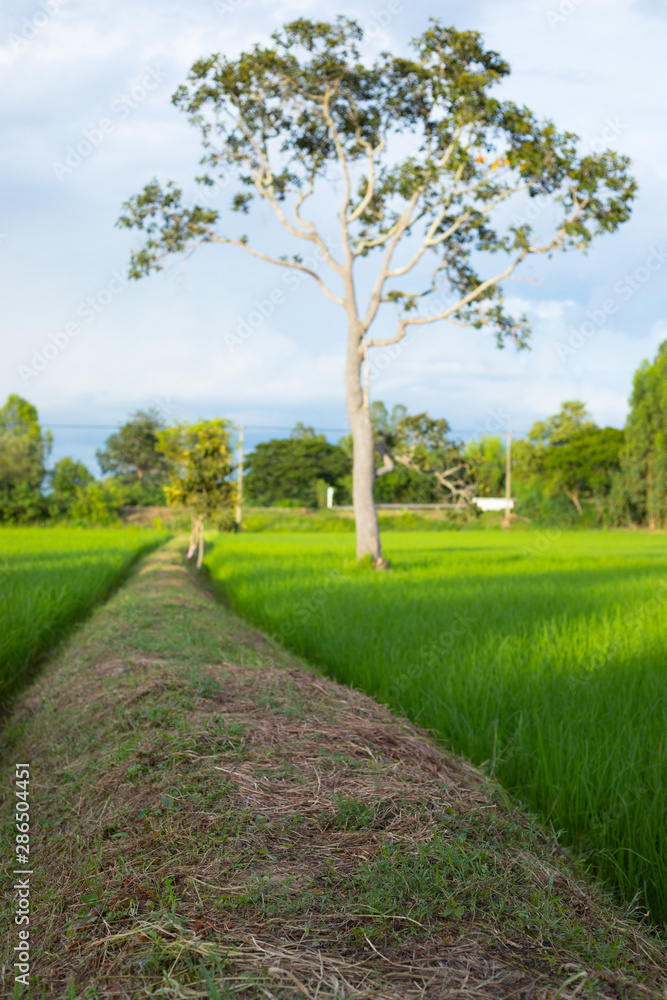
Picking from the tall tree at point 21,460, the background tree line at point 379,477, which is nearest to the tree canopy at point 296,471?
the background tree line at point 379,477

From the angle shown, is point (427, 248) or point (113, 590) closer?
point (113, 590)

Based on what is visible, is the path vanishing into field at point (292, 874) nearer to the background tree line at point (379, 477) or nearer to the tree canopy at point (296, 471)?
the background tree line at point (379, 477)

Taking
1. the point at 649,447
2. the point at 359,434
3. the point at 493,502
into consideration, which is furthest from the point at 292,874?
the point at 493,502

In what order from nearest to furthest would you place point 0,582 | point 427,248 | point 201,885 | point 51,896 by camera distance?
point 201,885
point 51,896
point 0,582
point 427,248

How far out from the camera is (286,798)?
198cm

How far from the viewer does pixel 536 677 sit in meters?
3.95

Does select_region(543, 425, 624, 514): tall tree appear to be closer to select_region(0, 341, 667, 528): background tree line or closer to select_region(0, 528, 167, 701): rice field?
select_region(0, 341, 667, 528): background tree line

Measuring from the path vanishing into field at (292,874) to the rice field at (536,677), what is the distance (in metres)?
0.38

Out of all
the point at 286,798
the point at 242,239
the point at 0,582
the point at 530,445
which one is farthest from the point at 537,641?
the point at 530,445

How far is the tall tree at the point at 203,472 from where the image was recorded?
A: 15484mm

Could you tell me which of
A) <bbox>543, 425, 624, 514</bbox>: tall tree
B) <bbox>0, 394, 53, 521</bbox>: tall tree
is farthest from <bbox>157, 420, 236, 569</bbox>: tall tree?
<bbox>543, 425, 624, 514</bbox>: tall tree

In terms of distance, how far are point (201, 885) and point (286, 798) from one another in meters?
0.47

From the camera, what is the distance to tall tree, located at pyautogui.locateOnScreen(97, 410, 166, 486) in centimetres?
5575

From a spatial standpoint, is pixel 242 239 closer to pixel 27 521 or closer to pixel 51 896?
pixel 51 896
